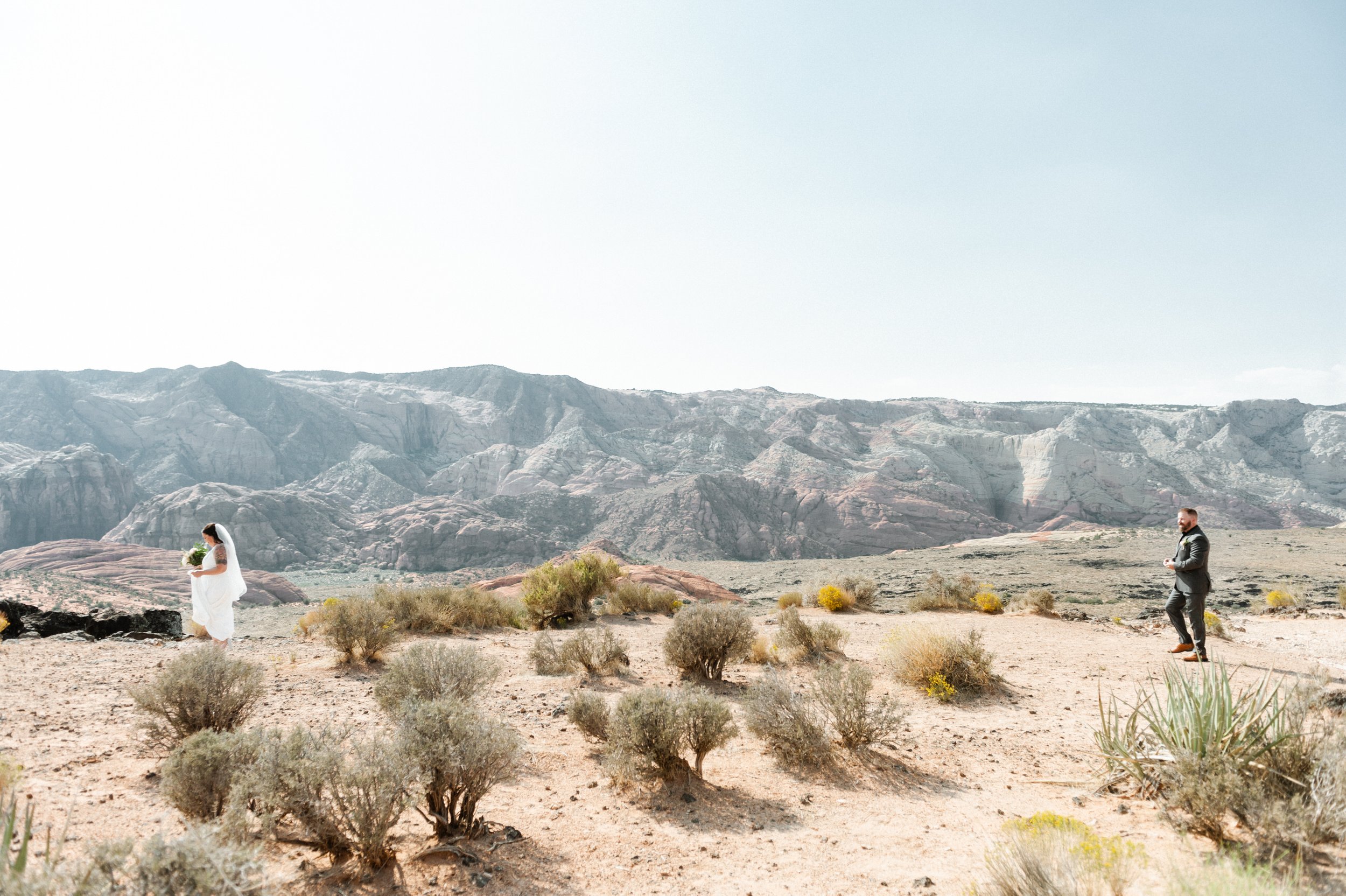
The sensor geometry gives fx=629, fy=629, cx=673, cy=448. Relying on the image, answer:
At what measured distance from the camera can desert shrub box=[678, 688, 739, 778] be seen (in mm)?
4996

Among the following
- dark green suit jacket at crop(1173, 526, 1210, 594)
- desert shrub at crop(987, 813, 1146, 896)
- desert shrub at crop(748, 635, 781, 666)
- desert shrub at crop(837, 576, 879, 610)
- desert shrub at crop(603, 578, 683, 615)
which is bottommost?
desert shrub at crop(603, 578, 683, 615)

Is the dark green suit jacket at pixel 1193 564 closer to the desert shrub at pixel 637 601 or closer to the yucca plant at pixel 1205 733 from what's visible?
the yucca plant at pixel 1205 733

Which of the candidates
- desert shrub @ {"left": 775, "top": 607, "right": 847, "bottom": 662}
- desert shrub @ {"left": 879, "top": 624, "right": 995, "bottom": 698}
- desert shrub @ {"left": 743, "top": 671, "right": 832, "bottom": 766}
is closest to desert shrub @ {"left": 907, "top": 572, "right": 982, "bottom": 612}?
desert shrub @ {"left": 775, "top": 607, "right": 847, "bottom": 662}

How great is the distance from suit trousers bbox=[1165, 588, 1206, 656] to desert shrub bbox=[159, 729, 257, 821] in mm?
9841

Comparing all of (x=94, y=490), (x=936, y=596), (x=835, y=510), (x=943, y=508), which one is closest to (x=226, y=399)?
(x=94, y=490)

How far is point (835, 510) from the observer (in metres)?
57.5

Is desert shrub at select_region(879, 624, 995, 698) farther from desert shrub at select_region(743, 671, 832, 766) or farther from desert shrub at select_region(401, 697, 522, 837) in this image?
desert shrub at select_region(401, 697, 522, 837)

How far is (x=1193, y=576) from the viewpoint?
8.20 meters

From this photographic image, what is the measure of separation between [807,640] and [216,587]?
8079 millimetres

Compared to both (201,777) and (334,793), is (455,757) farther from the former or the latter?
(201,777)

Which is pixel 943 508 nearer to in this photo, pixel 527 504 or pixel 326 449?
pixel 527 504

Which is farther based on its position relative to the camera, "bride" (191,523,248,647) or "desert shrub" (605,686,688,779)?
"bride" (191,523,248,647)

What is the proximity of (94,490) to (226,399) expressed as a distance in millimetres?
29059

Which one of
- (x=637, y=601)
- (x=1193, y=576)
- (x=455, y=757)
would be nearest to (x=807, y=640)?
(x=1193, y=576)
